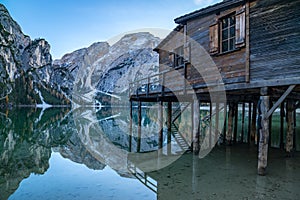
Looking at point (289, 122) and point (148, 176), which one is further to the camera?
point (289, 122)

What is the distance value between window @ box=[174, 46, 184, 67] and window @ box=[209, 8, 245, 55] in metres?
3.48

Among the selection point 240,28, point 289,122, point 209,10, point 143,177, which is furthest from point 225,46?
point 143,177

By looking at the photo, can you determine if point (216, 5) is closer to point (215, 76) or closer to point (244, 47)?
point (244, 47)

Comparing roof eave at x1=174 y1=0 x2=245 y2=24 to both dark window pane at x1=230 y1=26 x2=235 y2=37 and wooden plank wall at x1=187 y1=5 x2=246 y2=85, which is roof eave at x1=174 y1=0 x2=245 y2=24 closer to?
wooden plank wall at x1=187 y1=5 x2=246 y2=85

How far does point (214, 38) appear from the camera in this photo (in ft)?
31.2

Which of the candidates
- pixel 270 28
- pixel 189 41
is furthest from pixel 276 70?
pixel 189 41

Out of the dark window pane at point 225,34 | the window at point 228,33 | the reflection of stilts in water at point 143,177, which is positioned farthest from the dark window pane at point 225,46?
the reflection of stilts in water at point 143,177

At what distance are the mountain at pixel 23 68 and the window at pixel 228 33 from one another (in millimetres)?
85296

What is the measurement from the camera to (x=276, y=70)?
7.24 m

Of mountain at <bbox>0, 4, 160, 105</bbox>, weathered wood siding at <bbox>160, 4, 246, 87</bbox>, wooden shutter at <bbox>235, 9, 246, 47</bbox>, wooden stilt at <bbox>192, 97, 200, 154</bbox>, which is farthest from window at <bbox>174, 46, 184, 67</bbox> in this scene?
mountain at <bbox>0, 4, 160, 105</bbox>

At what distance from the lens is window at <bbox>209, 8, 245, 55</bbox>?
8.21m

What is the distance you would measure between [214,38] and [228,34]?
61 cm

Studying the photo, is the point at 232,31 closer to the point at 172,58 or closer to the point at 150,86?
the point at 172,58

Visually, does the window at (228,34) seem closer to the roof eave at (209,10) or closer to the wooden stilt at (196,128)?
the roof eave at (209,10)
